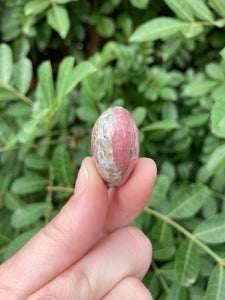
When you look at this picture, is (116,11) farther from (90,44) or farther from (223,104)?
(223,104)

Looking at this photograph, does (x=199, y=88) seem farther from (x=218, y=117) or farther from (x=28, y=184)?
(x=28, y=184)

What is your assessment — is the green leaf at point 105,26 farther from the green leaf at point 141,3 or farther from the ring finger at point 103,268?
the ring finger at point 103,268

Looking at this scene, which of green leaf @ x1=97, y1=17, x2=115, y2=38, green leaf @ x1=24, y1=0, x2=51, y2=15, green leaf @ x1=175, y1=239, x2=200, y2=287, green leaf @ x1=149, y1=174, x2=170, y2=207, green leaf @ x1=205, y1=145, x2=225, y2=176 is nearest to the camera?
green leaf @ x1=205, y1=145, x2=225, y2=176

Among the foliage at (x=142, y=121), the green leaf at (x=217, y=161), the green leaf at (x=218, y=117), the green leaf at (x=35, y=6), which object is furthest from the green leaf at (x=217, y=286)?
the green leaf at (x=35, y=6)

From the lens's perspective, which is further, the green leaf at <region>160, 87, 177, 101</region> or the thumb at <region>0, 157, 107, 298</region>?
the green leaf at <region>160, 87, 177, 101</region>

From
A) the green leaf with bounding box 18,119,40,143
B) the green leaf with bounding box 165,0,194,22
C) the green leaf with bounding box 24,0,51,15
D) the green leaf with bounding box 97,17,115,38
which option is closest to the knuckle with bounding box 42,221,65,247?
the green leaf with bounding box 18,119,40,143

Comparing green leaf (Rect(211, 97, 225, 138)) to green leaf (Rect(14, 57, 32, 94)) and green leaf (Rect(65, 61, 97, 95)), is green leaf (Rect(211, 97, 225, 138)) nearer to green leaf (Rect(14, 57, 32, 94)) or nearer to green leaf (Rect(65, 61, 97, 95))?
green leaf (Rect(65, 61, 97, 95))

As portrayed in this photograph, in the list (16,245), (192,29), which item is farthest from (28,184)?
(192,29)
